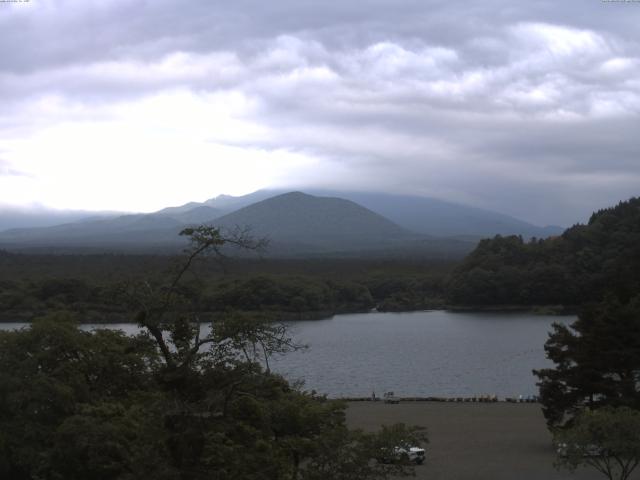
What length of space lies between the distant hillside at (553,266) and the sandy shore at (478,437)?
3492cm

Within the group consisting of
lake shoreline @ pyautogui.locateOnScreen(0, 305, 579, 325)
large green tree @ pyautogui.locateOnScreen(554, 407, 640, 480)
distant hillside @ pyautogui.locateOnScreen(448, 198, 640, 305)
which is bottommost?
lake shoreline @ pyautogui.locateOnScreen(0, 305, 579, 325)

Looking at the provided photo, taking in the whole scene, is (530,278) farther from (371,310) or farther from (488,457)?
(488,457)

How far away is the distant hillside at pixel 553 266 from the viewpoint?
57156 mm

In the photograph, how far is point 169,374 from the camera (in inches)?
249

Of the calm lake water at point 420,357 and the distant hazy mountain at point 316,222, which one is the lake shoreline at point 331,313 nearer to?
the calm lake water at point 420,357

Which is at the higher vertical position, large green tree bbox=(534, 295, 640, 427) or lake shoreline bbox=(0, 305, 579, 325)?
large green tree bbox=(534, 295, 640, 427)

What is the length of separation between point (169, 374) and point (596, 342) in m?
11.1

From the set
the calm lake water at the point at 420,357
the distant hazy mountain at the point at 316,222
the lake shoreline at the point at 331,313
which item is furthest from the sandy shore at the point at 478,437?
the distant hazy mountain at the point at 316,222

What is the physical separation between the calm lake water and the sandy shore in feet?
9.06

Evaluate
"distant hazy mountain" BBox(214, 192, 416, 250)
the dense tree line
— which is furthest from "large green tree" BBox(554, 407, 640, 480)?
Answer: "distant hazy mountain" BBox(214, 192, 416, 250)

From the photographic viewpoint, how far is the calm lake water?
26500 mm

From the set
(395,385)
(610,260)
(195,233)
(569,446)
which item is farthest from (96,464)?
(610,260)

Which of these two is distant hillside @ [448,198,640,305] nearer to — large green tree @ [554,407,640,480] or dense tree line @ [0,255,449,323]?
dense tree line @ [0,255,449,323]

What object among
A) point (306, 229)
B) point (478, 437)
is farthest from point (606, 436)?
point (306, 229)
